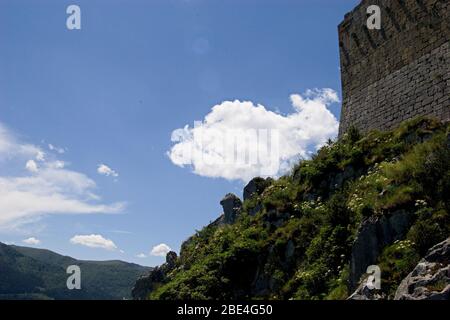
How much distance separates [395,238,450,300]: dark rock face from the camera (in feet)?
32.3

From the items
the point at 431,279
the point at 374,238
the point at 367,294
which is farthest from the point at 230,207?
the point at 431,279

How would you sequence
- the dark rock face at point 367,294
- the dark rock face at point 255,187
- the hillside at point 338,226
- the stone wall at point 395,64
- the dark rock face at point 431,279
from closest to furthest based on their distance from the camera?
the dark rock face at point 431,279
the dark rock face at point 367,294
the hillside at point 338,226
the stone wall at point 395,64
the dark rock face at point 255,187

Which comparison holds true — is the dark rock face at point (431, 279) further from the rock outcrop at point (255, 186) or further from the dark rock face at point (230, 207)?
the dark rock face at point (230, 207)

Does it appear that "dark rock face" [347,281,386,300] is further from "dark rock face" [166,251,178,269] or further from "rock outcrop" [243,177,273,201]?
"dark rock face" [166,251,178,269]

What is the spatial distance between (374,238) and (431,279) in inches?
168

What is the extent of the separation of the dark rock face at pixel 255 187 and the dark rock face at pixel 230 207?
1170mm

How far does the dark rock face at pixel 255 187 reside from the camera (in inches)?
1136

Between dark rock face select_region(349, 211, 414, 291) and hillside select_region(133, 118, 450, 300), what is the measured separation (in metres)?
0.03

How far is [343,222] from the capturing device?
18094 mm

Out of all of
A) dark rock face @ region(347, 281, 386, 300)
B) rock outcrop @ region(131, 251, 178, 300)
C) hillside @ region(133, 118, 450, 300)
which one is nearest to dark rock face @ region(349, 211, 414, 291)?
hillside @ region(133, 118, 450, 300)

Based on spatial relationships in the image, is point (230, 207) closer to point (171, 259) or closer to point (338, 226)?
point (171, 259)

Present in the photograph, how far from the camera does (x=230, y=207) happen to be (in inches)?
1242

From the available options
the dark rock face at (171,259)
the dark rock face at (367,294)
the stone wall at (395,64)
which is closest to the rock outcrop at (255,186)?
the stone wall at (395,64)
